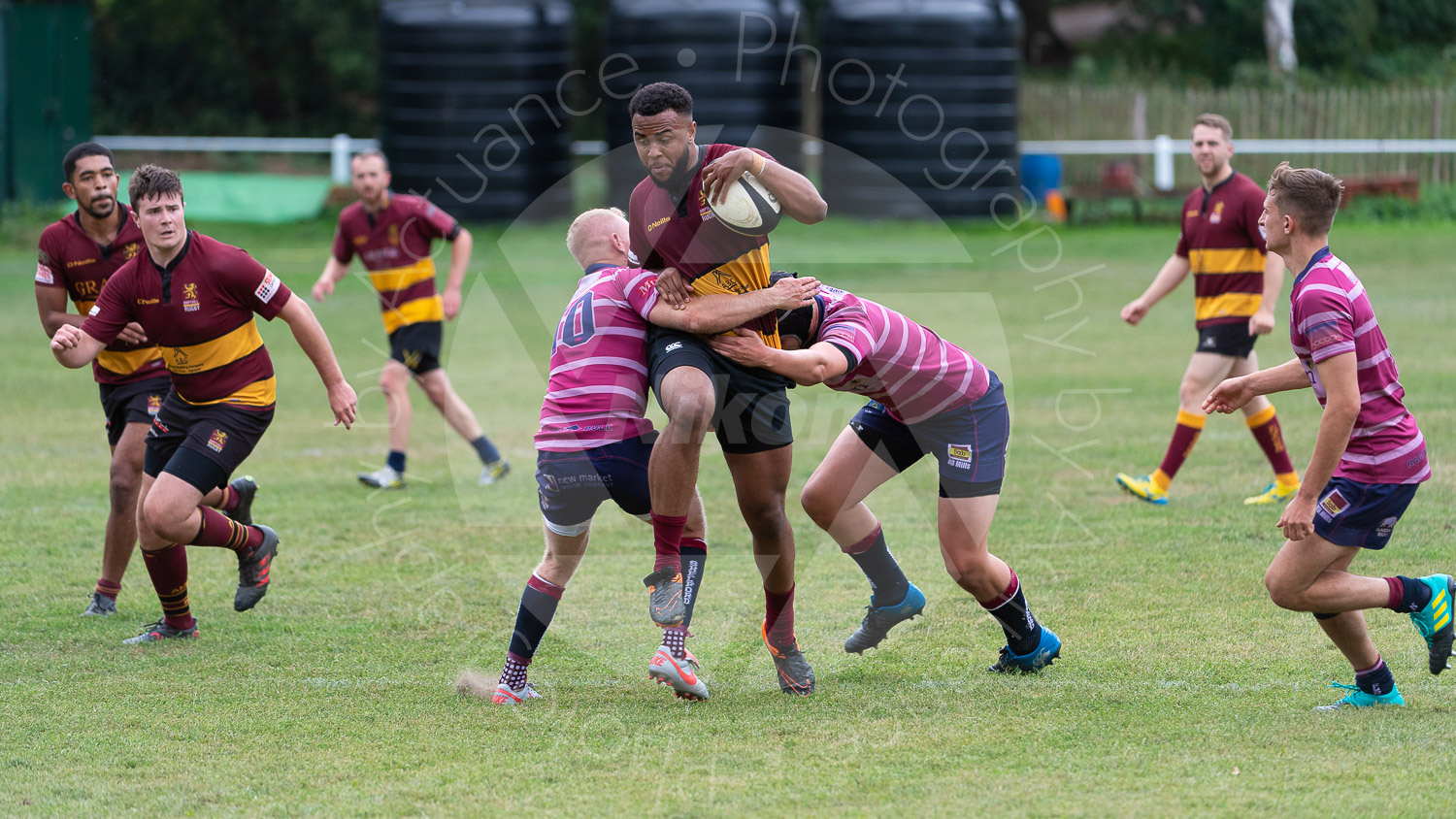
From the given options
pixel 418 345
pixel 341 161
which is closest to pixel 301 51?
pixel 341 161

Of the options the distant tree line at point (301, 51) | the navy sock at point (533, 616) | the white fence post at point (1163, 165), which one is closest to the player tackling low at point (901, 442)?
the navy sock at point (533, 616)

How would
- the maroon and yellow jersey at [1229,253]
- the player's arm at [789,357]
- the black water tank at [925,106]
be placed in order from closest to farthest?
the player's arm at [789,357]
the maroon and yellow jersey at [1229,253]
the black water tank at [925,106]

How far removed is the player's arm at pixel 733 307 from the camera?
4.77 m

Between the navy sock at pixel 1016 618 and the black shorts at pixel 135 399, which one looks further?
the black shorts at pixel 135 399

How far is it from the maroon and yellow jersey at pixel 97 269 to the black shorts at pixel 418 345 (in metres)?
2.95

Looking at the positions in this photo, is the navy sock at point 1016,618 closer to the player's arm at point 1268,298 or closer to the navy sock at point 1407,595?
the navy sock at point 1407,595

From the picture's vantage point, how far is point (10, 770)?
4.38 metres

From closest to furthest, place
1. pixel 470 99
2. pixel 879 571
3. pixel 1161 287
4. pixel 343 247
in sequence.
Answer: pixel 879 571
pixel 1161 287
pixel 343 247
pixel 470 99

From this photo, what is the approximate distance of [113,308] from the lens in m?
5.68

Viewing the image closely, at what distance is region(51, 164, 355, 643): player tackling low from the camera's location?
5578mm

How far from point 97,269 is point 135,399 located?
2.03 feet

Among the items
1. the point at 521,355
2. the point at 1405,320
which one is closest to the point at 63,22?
the point at 521,355

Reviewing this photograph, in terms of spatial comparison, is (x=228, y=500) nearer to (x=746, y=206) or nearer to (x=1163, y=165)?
(x=746, y=206)

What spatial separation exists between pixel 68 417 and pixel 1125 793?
9439 mm
